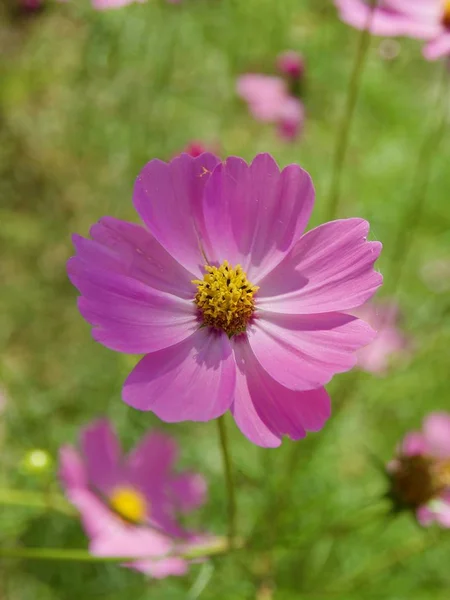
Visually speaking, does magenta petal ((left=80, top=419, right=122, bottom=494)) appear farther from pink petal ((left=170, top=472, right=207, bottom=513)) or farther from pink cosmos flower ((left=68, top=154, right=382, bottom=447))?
pink cosmos flower ((left=68, top=154, right=382, bottom=447))

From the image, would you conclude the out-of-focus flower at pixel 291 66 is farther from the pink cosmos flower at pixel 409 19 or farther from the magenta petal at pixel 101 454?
the magenta petal at pixel 101 454

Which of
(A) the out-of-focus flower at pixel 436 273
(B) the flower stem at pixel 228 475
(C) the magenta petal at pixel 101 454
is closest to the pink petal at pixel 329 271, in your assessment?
(B) the flower stem at pixel 228 475

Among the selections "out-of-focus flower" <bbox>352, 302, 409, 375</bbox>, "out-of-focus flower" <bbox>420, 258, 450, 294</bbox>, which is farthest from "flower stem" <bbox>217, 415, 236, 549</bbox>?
"out-of-focus flower" <bbox>420, 258, 450, 294</bbox>

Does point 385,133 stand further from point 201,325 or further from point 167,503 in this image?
point 201,325

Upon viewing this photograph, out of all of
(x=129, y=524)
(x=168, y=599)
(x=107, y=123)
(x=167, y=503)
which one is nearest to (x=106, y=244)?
(x=129, y=524)

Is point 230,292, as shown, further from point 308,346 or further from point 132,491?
point 132,491
